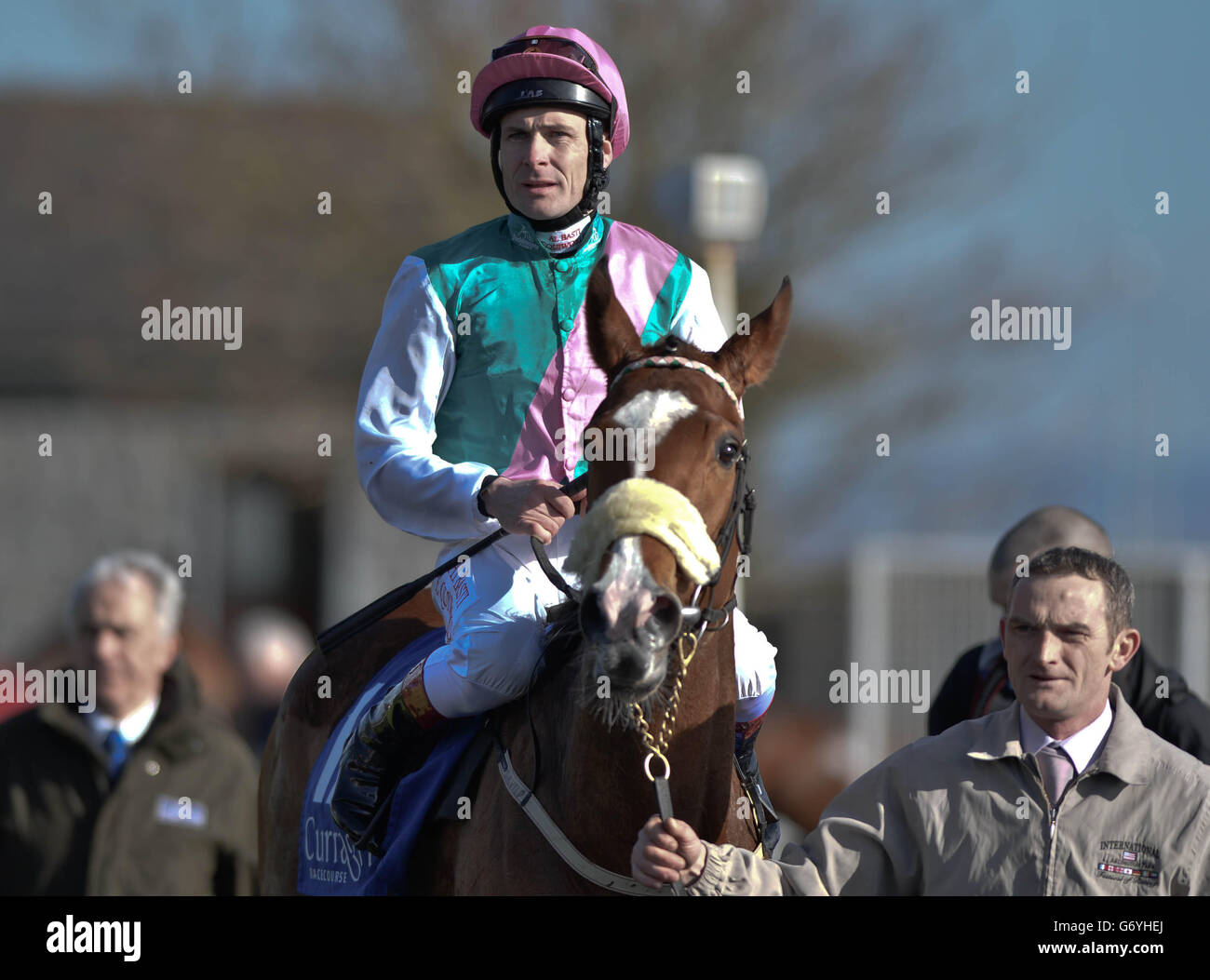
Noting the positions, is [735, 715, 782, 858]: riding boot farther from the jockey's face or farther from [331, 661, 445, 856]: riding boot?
the jockey's face

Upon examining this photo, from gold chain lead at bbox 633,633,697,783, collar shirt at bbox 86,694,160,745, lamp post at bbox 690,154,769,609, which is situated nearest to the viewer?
gold chain lead at bbox 633,633,697,783

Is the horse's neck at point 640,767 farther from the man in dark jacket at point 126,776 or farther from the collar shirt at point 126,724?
the collar shirt at point 126,724

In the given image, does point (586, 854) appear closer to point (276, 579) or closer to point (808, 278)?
point (808, 278)

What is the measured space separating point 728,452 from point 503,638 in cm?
77

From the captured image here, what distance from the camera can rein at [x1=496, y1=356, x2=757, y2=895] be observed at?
11.6 ft

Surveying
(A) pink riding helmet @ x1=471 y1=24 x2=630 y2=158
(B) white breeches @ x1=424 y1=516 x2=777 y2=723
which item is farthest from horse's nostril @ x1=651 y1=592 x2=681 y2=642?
(A) pink riding helmet @ x1=471 y1=24 x2=630 y2=158

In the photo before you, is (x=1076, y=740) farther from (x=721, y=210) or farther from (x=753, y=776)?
(x=721, y=210)

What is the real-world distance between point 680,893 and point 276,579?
1673 cm

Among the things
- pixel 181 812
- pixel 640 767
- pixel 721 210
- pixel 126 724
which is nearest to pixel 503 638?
pixel 640 767

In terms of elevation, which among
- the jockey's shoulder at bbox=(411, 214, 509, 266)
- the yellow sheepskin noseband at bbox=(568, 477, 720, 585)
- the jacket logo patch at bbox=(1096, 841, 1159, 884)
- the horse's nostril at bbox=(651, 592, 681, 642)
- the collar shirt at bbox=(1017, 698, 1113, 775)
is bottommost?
the jacket logo patch at bbox=(1096, 841, 1159, 884)

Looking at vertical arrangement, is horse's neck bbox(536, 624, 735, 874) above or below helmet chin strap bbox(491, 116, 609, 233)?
below

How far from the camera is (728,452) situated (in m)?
3.65

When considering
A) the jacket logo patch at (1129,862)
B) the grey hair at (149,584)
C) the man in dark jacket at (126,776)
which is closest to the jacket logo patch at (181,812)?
the man in dark jacket at (126,776)
